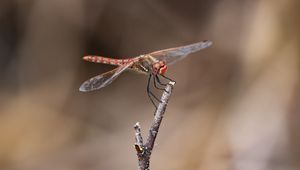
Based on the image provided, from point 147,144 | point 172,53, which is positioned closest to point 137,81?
point 172,53

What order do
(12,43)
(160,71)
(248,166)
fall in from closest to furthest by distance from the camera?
(160,71), (248,166), (12,43)

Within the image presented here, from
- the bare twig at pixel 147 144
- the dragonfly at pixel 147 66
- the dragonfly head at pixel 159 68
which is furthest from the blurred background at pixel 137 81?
the bare twig at pixel 147 144

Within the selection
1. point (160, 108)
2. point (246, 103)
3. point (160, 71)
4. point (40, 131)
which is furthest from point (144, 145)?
point (40, 131)

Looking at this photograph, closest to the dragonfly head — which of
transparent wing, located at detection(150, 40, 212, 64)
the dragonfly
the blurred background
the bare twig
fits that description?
the dragonfly

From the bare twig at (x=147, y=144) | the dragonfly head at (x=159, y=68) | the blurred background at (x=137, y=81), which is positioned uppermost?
the blurred background at (x=137, y=81)

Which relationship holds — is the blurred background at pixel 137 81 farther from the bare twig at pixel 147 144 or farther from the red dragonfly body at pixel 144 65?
the bare twig at pixel 147 144

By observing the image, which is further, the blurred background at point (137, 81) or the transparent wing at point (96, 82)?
the blurred background at point (137, 81)

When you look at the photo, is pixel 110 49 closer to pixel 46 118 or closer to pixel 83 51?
pixel 83 51

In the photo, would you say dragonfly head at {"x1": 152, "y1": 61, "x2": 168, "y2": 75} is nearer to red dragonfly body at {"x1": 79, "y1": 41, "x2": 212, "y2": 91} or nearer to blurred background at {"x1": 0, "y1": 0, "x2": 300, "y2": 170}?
red dragonfly body at {"x1": 79, "y1": 41, "x2": 212, "y2": 91}
